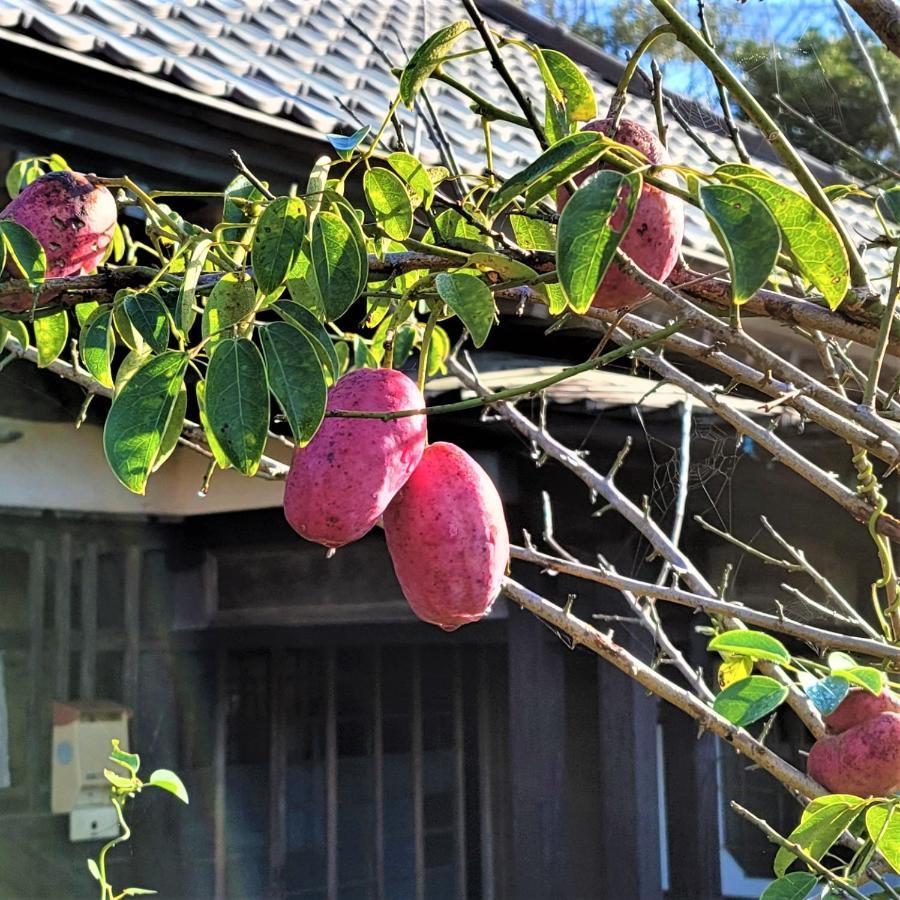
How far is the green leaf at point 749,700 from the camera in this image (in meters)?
0.75

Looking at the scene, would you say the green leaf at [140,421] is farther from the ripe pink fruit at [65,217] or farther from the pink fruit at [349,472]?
the ripe pink fruit at [65,217]

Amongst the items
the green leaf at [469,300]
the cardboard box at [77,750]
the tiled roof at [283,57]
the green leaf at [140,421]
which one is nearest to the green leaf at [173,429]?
the green leaf at [140,421]

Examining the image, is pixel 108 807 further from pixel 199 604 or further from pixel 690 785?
pixel 690 785

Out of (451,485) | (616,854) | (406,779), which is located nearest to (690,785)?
(616,854)

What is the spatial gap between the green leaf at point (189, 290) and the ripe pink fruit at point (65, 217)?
0.14m

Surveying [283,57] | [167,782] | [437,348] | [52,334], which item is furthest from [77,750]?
[52,334]

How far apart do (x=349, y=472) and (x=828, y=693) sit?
33 centimetres

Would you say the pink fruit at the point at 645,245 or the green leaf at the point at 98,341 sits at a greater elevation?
the pink fruit at the point at 645,245

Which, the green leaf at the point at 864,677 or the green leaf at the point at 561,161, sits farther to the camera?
the green leaf at the point at 864,677

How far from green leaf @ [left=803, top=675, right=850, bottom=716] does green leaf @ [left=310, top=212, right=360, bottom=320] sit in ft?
1.24

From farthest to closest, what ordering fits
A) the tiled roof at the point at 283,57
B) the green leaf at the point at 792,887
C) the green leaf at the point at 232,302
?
the tiled roof at the point at 283,57
the green leaf at the point at 792,887
the green leaf at the point at 232,302

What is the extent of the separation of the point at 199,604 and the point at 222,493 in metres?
0.36

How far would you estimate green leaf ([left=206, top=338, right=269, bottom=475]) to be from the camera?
64cm

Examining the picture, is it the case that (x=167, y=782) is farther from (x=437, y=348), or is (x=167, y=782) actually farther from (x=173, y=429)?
(x=173, y=429)
